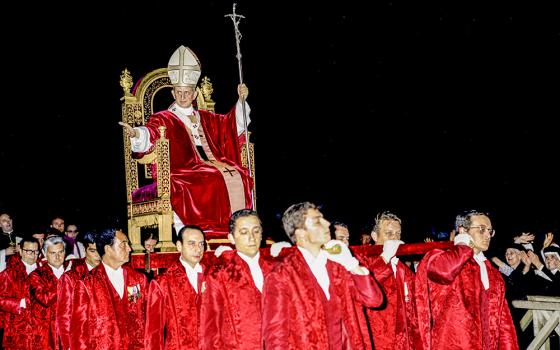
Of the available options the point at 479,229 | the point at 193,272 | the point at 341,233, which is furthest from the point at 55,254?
the point at 479,229

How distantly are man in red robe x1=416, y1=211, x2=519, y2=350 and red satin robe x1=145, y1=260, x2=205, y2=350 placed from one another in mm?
1631

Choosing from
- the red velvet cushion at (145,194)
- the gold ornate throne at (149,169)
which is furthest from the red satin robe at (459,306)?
the red velvet cushion at (145,194)

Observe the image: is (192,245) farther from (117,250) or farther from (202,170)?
(202,170)

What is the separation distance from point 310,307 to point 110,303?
1992mm

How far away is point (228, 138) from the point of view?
6.74 m

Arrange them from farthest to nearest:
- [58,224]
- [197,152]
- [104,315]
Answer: [58,224] → [197,152] → [104,315]

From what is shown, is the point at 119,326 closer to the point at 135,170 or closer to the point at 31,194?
the point at 135,170

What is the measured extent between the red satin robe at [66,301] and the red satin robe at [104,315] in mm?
36

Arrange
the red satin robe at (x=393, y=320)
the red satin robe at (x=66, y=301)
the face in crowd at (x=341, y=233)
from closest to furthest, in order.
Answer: the red satin robe at (x=66, y=301)
the red satin robe at (x=393, y=320)
the face in crowd at (x=341, y=233)

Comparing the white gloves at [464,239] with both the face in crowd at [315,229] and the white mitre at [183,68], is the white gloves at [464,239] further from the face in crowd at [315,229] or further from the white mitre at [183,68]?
the white mitre at [183,68]

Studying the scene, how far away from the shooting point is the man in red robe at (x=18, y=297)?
5914 millimetres

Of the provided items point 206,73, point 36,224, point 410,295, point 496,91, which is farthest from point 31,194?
point 496,91

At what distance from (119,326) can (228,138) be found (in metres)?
2.78

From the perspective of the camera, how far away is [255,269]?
12.1 ft
